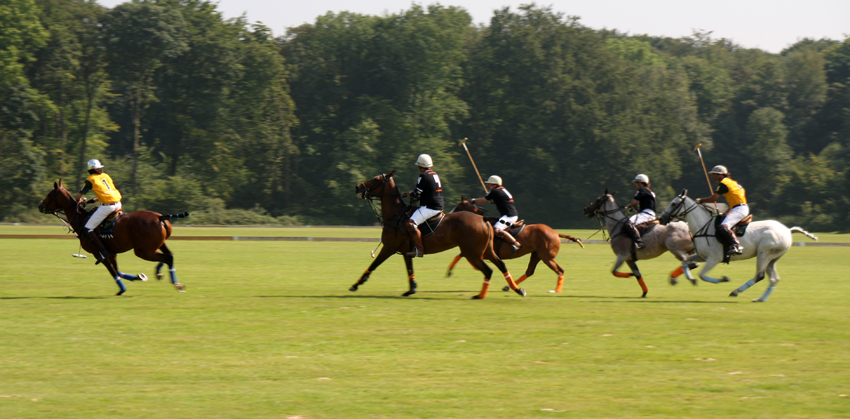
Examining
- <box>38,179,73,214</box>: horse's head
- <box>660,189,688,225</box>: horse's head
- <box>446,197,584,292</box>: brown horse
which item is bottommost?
<box>446,197,584,292</box>: brown horse

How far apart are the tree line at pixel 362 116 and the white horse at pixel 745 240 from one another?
44130 millimetres

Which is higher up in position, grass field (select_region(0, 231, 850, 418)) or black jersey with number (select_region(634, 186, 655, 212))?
black jersey with number (select_region(634, 186, 655, 212))

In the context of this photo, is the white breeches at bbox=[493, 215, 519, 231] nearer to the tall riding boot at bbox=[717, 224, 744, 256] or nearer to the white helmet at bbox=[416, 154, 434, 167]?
the white helmet at bbox=[416, 154, 434, 167]

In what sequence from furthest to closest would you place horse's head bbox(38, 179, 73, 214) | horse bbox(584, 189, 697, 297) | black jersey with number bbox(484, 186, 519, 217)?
1. horse bbox(584, 189, 697, 297)
2. black jersey with number bbox(484, 186, 519, 217)
3. horse's head bbox(38, 179, 73, 214)

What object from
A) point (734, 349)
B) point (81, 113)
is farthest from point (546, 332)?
point (81, 113)

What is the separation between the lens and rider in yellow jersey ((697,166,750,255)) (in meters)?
14.6

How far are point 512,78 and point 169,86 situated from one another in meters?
25.3

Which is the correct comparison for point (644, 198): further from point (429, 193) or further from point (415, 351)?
point (415, 351)

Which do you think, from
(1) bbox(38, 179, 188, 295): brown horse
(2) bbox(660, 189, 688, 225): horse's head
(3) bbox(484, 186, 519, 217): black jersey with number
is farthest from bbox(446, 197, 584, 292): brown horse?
(1) bbox(38, 179, 188, 295): brown horse

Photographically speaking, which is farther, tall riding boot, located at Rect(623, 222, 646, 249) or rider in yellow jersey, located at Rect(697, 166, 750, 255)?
tall riding boot, located at Rect(623, 222, 646, 249)

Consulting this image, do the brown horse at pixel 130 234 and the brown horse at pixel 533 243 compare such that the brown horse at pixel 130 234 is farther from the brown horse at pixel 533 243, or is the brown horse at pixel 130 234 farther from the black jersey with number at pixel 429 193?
the brown horse at pixel 533 243

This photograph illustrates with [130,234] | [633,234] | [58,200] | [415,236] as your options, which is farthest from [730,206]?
[58,200]

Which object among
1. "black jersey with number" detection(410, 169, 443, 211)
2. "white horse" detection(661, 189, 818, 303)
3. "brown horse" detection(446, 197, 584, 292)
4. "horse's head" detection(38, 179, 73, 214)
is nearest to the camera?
"white horse" detection(661, 189, 818, 303)

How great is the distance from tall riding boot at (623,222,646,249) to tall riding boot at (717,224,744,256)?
1.47 m
